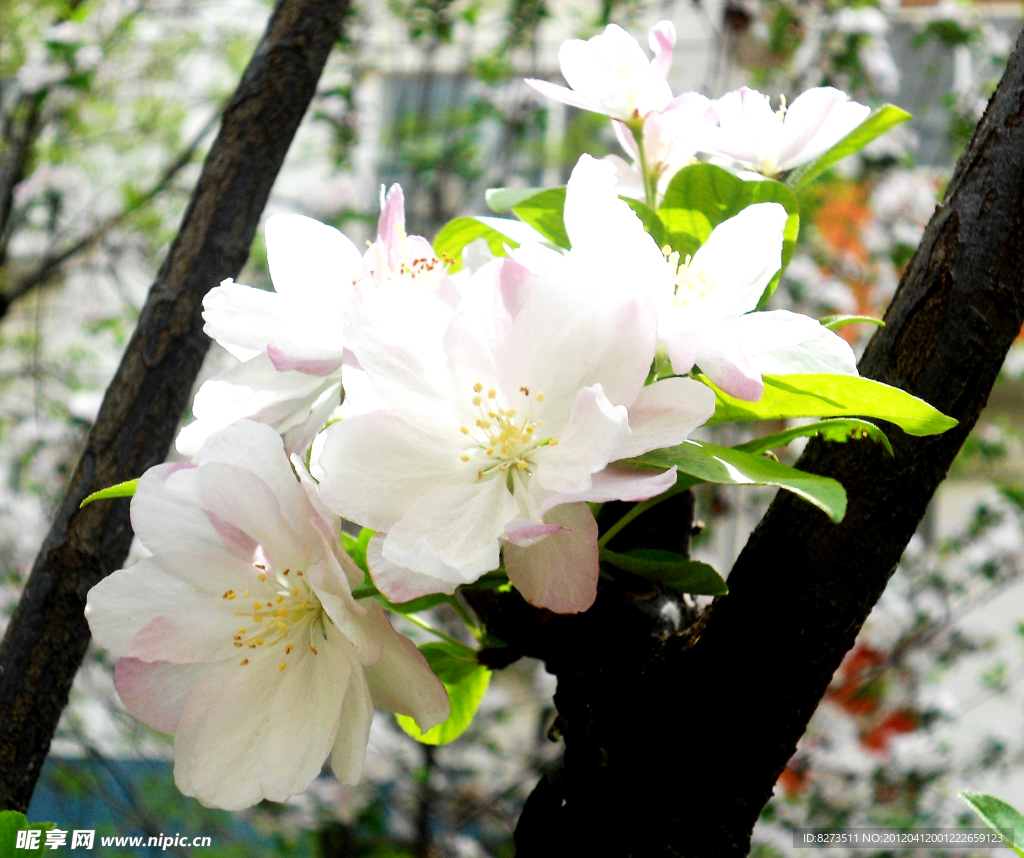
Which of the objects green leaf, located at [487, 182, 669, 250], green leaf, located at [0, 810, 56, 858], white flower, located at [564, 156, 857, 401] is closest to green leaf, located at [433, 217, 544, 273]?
green leaf, located at [487, 182, 669, 250]

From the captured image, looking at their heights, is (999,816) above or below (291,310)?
below

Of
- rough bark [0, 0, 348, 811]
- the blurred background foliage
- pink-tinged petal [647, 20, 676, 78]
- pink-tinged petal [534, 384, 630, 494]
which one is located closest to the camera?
pink-tinged petal [534, 384, 630, 494]

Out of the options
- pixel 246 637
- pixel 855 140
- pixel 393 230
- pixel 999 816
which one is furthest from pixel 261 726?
pixel 855 140

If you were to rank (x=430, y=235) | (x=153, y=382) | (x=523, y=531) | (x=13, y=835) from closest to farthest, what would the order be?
(x=523, y=531) → (x=13, y=835) → (x=153, y=382) → (x=430, y=235)

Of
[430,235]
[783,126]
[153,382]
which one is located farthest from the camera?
[430,235]

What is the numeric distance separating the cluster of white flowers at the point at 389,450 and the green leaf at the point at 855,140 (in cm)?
15

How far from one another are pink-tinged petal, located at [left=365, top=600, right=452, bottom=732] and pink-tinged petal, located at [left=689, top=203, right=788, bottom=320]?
0.69 ft

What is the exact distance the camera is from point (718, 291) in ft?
1.43

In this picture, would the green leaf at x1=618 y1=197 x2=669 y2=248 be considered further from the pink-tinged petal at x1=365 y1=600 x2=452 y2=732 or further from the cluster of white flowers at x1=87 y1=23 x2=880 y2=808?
the pink-tinged petal at x1=365 y1=600 x2=452 y2=732

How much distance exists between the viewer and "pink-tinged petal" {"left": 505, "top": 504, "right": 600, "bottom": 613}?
384 mm

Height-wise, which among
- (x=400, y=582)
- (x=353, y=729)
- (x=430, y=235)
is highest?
(x=400, y=582)

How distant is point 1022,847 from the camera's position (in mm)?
442

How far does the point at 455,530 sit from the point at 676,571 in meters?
0.14

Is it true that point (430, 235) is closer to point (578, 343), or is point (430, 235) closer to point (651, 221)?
point (651, 221)
